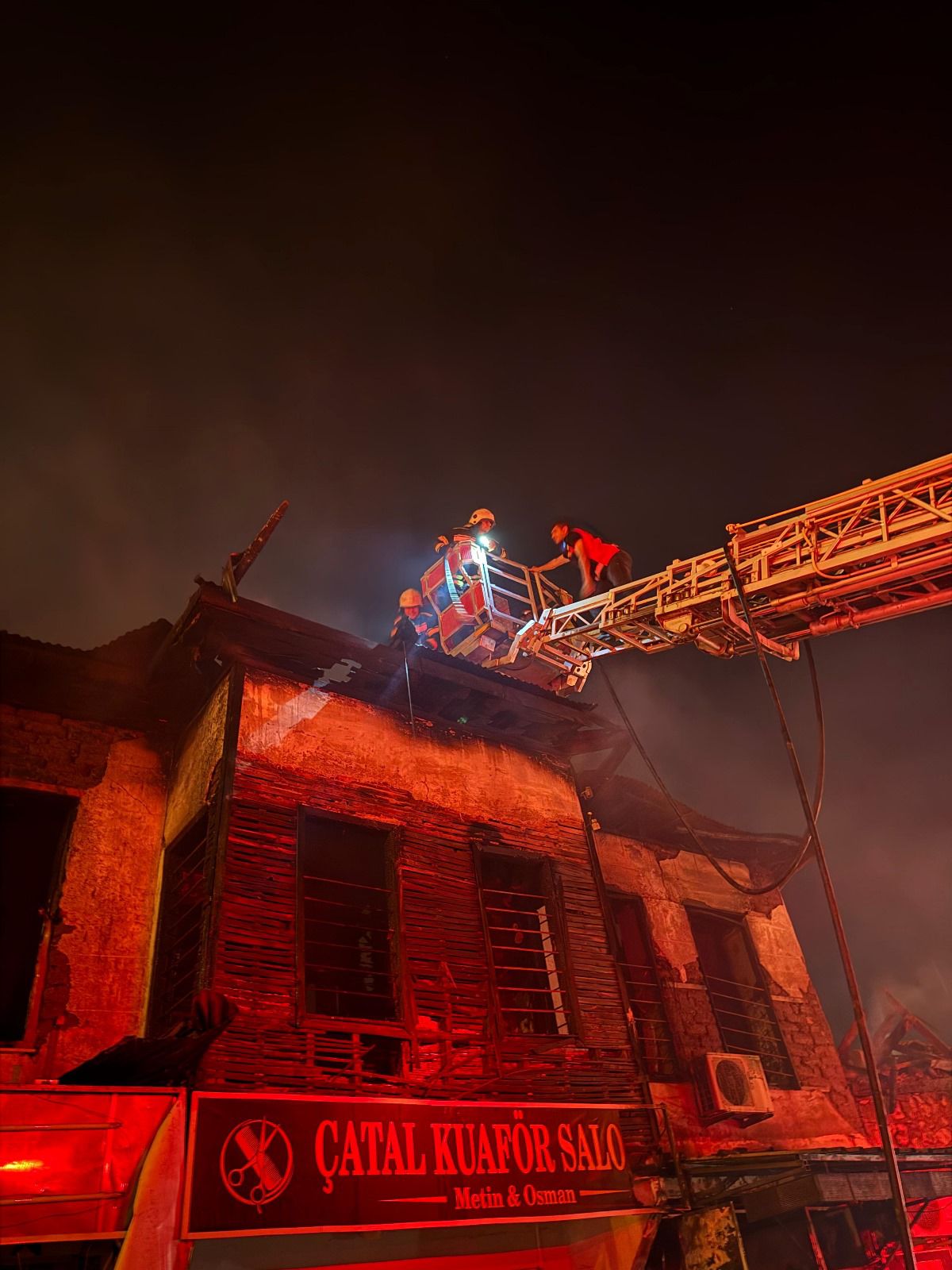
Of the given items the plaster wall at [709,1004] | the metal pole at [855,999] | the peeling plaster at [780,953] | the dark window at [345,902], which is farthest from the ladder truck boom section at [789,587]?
the peeling plaster at [780,953]

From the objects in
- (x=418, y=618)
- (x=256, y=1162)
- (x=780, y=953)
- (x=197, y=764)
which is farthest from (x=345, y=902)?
(x=780, y=953)

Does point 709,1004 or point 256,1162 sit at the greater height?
point 709,1004

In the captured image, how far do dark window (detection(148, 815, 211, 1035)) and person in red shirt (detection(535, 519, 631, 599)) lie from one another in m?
6.80

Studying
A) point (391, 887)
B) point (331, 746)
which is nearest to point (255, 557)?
point (331, 746)

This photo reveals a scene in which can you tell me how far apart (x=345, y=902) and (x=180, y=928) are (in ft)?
5.98

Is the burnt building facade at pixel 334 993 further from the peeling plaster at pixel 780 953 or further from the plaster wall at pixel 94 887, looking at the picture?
the peeling plaster at pixel 780 953

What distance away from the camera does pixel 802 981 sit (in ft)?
47.0

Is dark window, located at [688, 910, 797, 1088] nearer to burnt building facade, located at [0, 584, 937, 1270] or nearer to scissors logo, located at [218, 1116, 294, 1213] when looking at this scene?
burnt building facade, located at [0, 584, 937, 1270]

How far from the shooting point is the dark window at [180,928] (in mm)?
8453

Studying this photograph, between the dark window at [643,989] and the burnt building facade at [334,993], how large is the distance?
0.05m

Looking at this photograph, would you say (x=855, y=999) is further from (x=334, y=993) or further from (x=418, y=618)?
(x=418, y=618)

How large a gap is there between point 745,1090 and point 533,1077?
12.7 feet

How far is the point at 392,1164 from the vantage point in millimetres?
7688

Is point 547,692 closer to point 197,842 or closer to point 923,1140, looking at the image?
point 197,842
